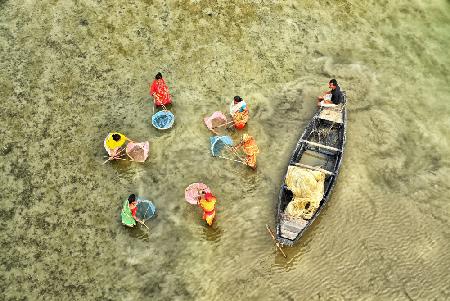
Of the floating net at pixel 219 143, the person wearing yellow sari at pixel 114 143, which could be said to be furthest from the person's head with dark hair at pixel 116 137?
the floating net at pixel 219 143

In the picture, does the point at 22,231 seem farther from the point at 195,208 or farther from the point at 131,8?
the point at 131,8

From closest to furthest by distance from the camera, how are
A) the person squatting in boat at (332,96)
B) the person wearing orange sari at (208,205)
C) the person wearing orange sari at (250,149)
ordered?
the person wearing orange sari at (208,205) → the person wearing orange sari at (250,149) → the person squatting in boat at (332,96)

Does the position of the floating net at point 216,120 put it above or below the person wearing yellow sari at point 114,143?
above

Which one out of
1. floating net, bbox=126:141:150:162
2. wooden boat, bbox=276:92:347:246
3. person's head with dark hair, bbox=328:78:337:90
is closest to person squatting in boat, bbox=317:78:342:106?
person's head with dark hair, bbox=328:78:337:90

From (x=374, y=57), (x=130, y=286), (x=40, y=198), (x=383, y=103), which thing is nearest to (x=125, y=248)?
(x=130, y=286)

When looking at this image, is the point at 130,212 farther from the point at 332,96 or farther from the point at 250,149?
the point at 332,96

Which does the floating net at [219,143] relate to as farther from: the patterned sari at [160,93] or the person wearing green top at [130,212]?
the person wearing green top at [130,212]
